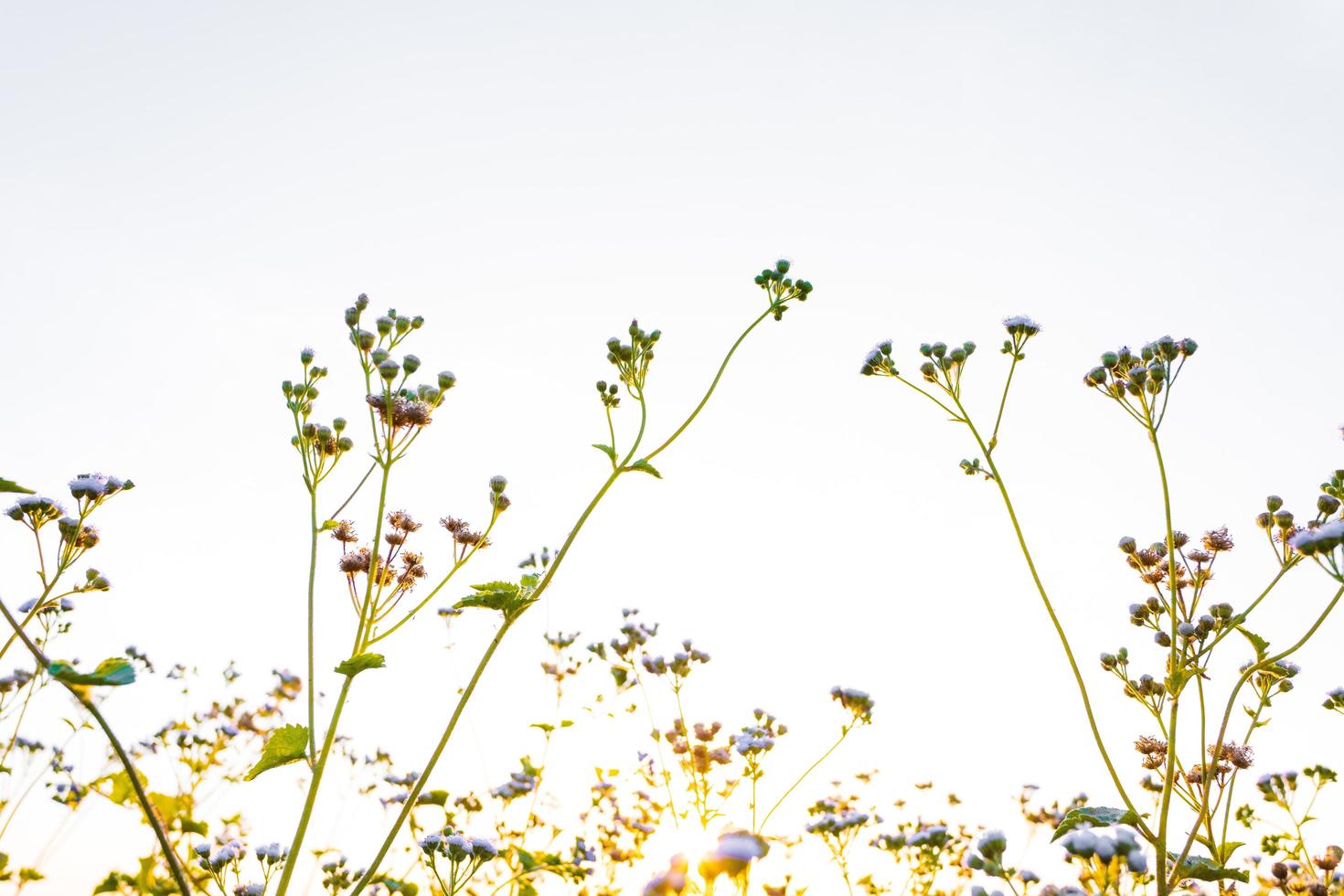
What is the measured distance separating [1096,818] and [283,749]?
13.9ft

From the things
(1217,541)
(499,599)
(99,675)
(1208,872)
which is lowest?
(99,675)

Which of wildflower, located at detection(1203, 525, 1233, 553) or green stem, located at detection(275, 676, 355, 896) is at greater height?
wildflower, located at detection(1203, 525, 1233, 553)

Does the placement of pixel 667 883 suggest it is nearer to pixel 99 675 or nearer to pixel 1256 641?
pixel 99 675

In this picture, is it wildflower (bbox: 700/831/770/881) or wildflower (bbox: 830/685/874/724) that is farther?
wildflower (bbox: 830/685/874/724)

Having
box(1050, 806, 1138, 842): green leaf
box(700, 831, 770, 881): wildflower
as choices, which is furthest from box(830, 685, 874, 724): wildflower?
box(700, 831, 770, 881): wildflower

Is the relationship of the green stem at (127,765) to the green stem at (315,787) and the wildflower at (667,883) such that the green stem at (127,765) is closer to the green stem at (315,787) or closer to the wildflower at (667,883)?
the green stem at (315,787)

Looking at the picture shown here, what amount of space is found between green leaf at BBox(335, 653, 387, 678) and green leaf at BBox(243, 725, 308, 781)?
51 cm


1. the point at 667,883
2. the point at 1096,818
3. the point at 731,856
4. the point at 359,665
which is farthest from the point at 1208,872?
the point at 359,665

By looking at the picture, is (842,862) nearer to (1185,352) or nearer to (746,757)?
(746,757)

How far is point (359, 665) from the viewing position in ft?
12.4

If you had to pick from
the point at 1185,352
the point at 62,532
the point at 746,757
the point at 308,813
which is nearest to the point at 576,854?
the point at 746,757

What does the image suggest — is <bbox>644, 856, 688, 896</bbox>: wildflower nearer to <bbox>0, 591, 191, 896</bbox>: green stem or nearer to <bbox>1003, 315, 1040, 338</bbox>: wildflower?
<bbox>0, 591, 191, 896</bbox>: green stem

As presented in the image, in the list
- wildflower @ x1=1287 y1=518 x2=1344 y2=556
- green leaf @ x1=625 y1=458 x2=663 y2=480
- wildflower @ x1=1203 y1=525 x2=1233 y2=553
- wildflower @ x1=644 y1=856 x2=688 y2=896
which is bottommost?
wildflower @ x1=644 y1=856 x2=688 y2=896

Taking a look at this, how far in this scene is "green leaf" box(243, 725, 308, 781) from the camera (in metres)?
3.95
